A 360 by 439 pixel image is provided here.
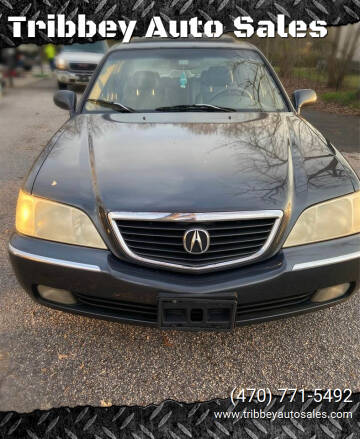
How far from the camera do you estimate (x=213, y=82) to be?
2869mm

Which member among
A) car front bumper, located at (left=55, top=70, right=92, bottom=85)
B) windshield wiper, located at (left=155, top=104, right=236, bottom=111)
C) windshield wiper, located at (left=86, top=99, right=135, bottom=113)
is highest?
windshield wiper, located at (left=155, top=104, right=236, bottom=111)

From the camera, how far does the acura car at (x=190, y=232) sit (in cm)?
164

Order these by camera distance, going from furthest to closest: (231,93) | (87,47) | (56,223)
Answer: (87,47), (231,93), (56,223)

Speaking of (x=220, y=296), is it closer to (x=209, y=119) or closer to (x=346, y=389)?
(x=346, y=389)

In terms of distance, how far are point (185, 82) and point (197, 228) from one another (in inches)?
64.2

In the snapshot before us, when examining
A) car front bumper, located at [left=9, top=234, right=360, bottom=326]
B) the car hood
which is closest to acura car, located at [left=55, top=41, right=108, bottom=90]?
the car hood

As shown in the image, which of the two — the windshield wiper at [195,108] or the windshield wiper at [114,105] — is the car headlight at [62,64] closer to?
the windshield wiper at [114,105]

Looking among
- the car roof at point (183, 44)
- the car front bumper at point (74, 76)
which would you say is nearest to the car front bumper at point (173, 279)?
the car roof at point (183, 44)

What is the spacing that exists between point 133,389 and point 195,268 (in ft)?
2.14

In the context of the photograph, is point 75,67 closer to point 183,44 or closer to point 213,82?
point 183,44

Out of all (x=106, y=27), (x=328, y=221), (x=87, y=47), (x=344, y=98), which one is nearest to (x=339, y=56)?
(x=344, y=98)

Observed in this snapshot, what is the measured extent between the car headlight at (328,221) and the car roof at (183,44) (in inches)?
75.8

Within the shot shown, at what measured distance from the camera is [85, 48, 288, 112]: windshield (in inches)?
109

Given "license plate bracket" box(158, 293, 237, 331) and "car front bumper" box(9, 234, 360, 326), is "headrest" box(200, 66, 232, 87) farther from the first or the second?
"license plate bracket" box(158, 293, 237, 331)
